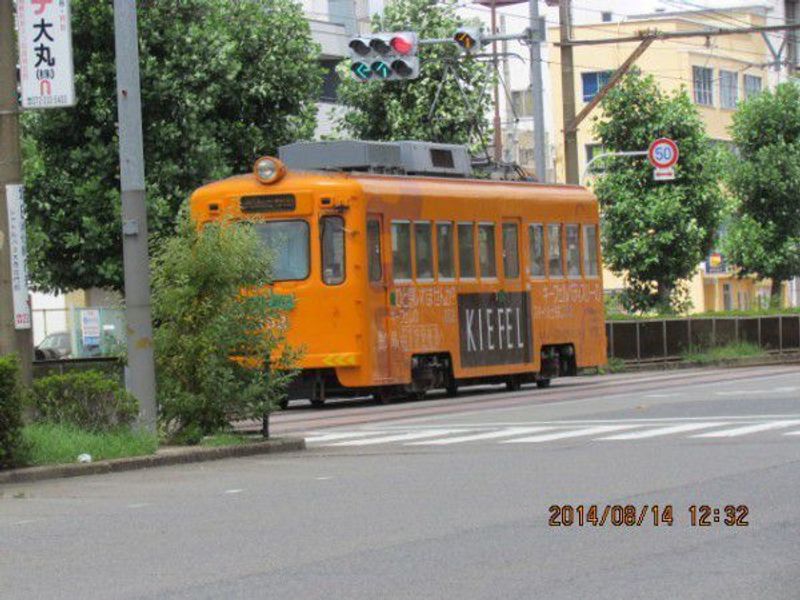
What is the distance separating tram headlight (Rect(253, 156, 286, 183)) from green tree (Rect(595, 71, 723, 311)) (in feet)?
72.2

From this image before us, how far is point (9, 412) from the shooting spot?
16031 millimetres

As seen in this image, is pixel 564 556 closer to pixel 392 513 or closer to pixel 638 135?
pixel 392 513

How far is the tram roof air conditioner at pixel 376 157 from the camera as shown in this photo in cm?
2902

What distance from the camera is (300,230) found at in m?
27.9

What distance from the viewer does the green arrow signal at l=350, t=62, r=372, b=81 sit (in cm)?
2852

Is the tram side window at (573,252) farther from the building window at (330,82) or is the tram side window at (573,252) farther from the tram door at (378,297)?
the building window at (330,82)

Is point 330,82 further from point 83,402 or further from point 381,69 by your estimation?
point 83,402

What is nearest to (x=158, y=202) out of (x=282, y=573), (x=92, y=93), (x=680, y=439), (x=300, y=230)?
(x=92, y=93)

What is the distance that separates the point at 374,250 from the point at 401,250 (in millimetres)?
820

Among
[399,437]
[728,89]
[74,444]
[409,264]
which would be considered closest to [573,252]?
[409,264]

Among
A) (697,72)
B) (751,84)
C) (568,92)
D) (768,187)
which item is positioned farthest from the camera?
(751,84)

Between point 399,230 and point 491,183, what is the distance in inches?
124

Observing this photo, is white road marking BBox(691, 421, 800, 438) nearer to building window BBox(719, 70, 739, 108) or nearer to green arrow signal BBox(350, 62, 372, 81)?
green arrow signal BBox(350, 62, 372, 81)
